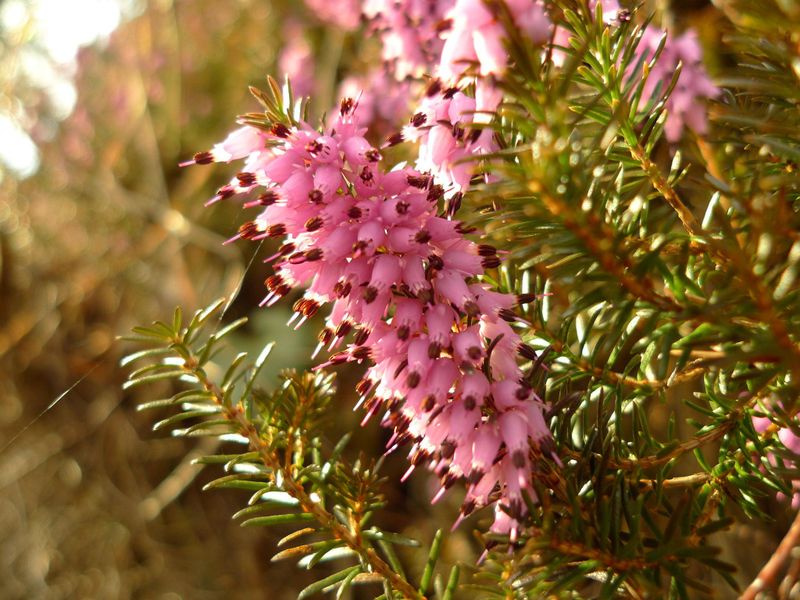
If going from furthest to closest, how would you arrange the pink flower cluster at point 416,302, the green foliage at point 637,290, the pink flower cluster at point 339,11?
the pink flower cluster at point 339,11 → the pink flower cluster at point 416,302 → the green foliage at point 637,290

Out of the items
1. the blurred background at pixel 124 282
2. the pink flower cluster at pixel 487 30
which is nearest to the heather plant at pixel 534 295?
the pink flower cluster at pixel 487 30

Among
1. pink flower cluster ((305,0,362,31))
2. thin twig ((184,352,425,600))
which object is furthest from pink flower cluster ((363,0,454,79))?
pink flower cluster ((305,0,362,31))

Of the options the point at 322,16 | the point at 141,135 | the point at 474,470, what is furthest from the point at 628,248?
the point at 141,135

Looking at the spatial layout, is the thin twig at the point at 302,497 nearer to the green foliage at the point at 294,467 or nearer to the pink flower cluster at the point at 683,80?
the green foliage at the point at 294,467

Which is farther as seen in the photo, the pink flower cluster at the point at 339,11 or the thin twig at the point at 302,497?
the pink flower cluster at the point at 339,11

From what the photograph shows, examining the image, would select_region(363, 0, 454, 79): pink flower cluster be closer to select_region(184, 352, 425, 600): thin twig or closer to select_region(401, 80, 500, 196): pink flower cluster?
select_region(401, 80, 500, 196): pink flower cluster

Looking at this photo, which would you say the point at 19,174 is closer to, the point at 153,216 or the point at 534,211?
the point at 153,216

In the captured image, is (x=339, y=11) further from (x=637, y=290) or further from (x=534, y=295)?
(x=637, y=290)

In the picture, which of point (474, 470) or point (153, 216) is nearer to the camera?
point (474, 470)
